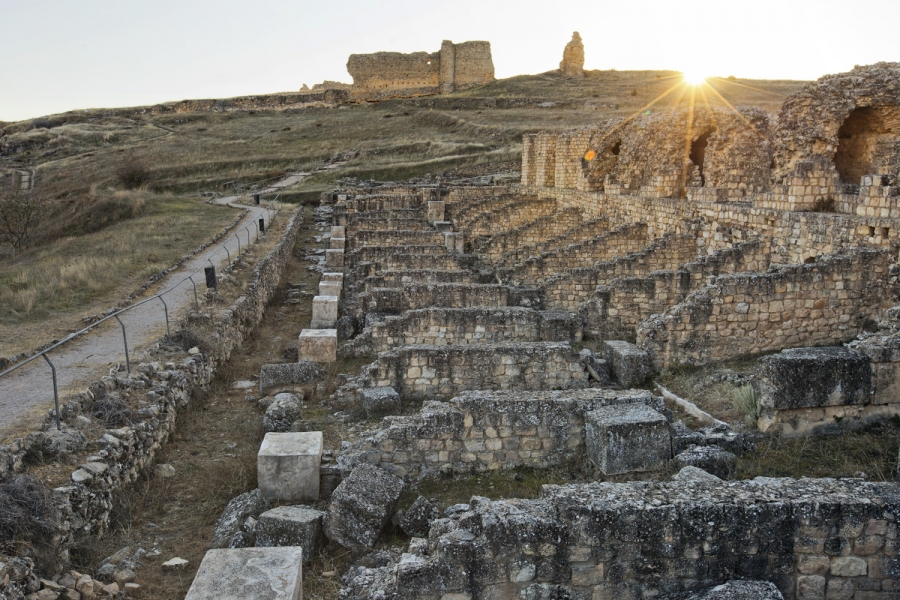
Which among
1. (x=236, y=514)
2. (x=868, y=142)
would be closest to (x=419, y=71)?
(x=868, y=142)

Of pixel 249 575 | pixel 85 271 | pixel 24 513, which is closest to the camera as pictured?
pixel 249 575

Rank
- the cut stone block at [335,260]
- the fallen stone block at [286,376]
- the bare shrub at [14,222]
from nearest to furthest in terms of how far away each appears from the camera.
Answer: the fallen stone block at [286,376] < the cut stone block at [335,260] < the bare shrub at [14,222]

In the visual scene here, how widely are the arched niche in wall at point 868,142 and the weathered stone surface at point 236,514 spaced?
12618 mm

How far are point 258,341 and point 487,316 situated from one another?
17.7 ft

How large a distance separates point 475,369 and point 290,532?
4.19 metres

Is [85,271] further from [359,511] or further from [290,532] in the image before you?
[359,511]

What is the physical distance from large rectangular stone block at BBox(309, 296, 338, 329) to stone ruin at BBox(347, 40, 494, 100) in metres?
63.9

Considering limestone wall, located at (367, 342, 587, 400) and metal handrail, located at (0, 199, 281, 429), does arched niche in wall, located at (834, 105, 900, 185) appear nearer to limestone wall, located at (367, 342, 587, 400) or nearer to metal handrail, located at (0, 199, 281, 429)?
limestone wall, located at (367, 342, 587, 400)

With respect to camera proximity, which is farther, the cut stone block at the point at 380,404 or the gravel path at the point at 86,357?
the cut stone block at the point at 380,404

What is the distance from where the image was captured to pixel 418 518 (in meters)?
6.32

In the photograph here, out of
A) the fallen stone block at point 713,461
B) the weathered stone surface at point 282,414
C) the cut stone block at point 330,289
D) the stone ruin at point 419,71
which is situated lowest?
the weathered stone surface at point 282,414

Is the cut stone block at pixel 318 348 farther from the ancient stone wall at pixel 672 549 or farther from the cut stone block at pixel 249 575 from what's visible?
the ancient stone wall at pixel 672 549

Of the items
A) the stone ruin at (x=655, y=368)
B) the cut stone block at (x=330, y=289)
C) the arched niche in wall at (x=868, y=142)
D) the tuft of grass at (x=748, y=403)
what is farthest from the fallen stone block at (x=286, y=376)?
the arched niche in wall at (x=868, y=142)

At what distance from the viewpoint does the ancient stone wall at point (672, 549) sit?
448 centimetres
